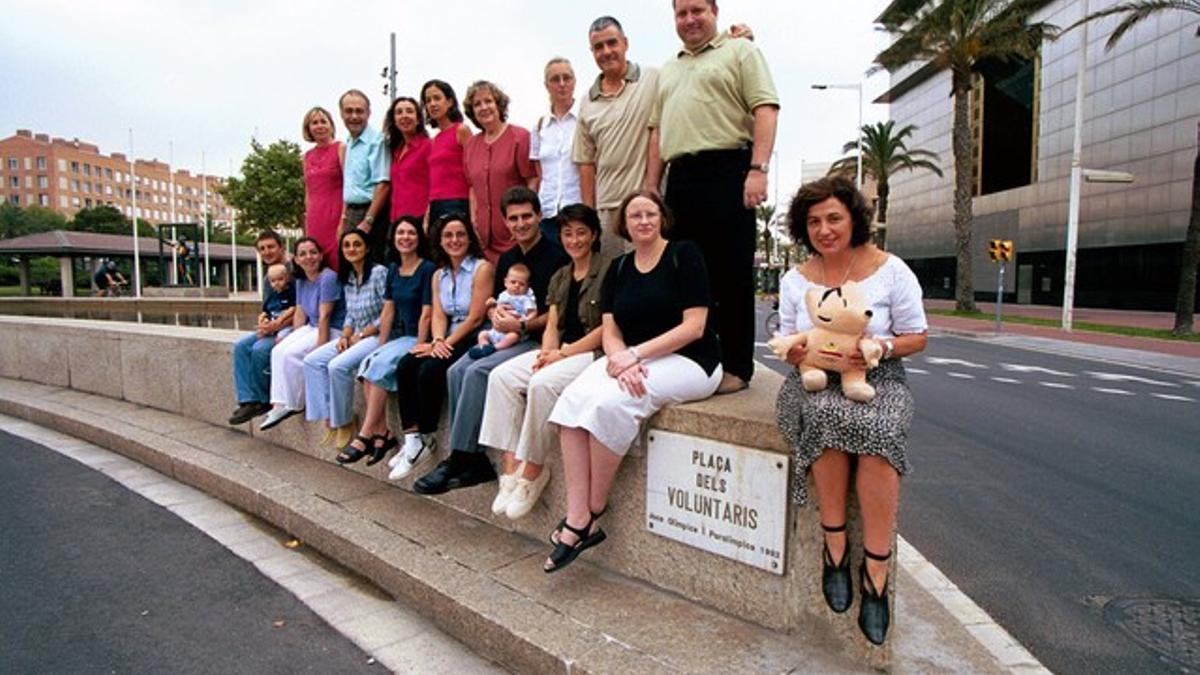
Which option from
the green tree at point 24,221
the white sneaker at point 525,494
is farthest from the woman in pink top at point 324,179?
the green tree at point 24,221

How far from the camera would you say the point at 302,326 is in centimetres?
584

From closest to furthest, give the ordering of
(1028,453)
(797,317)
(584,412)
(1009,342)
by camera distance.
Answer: (797,317)
(584,412)
(1028,453)
(1009,342)

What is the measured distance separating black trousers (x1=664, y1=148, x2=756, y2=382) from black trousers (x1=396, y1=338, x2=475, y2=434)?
154 centimetres

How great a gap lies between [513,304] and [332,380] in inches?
58.7

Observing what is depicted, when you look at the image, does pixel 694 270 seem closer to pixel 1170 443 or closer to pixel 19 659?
pixel 19 659

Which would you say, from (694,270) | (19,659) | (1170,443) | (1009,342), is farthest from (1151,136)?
(19,659)

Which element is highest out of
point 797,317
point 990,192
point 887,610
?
point 990,192

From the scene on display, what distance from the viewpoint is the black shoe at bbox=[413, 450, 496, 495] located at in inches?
155

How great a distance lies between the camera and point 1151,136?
29.6 metres

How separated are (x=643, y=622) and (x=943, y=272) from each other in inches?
1950

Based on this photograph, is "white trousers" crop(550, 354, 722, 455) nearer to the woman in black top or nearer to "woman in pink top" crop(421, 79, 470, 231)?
the woman in black top

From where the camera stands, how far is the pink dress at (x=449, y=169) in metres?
5.35

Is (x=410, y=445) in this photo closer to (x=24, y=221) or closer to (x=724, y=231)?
(x=724, y=231)

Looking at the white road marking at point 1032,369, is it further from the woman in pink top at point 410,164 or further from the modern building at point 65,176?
the modern building at point 65,176
